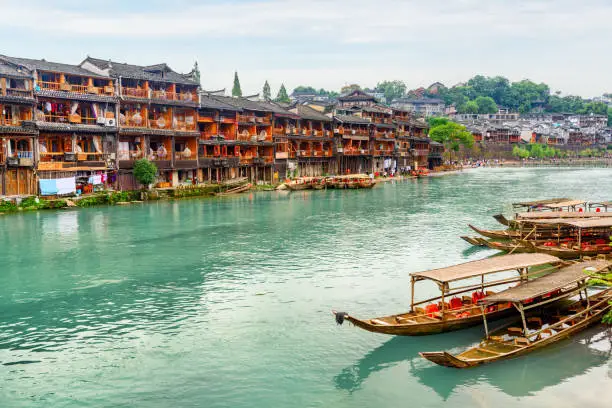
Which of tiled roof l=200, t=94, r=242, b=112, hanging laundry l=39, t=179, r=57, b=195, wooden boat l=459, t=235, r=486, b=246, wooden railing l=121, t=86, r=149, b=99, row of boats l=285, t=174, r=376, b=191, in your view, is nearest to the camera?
wooden boat l=459, t=235, r=486, b=246

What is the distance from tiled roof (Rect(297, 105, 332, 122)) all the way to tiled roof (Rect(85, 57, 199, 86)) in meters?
21.9

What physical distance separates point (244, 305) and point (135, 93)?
41.5m

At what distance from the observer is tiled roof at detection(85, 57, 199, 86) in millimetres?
56000

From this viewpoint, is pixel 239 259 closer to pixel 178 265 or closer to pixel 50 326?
pixel 178 265

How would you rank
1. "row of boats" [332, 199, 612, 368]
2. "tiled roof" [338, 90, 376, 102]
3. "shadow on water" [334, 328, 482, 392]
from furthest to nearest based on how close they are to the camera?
"tiled roof" [338, 90, 376, 102]
"row of boats" [332, 199, 612, 368]
"shadow on water" [334, 328, 482, 392]

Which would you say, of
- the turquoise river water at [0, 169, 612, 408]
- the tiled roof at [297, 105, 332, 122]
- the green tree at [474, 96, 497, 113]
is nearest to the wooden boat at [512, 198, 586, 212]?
the turquoise river water at [0, 169, 612, 408]

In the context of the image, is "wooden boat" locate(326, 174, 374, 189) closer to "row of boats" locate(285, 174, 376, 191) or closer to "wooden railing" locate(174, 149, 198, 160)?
"row of boats" locate(285, 174, 376, 191)

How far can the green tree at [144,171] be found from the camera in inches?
2171

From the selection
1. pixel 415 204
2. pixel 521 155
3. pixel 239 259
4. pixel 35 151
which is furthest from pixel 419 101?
pixel 239 259

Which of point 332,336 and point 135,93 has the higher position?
point 135,93

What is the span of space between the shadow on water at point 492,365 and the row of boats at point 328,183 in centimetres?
5286

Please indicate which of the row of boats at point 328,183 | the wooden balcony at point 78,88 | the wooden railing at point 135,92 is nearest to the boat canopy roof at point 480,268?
the wooden balcony at point 78,88

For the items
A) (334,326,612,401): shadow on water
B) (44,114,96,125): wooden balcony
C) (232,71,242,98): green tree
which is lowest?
(334,326,612,401): shadow on water

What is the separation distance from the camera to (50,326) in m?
19.1
